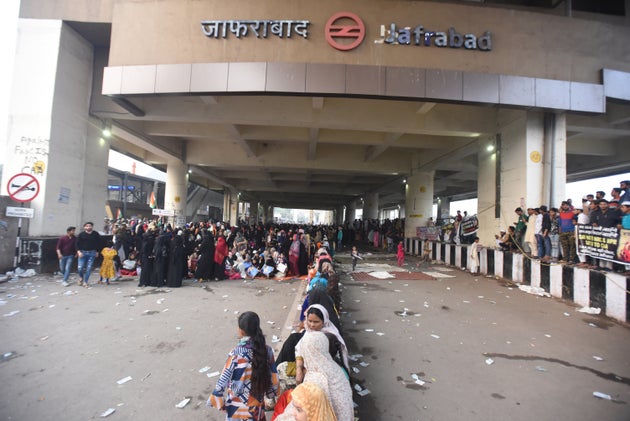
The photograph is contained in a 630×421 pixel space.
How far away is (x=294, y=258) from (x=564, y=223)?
8.06 m

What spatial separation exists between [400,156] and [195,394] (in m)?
16.4

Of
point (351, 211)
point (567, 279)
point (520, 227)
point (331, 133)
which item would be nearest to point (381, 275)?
point (520, 227)

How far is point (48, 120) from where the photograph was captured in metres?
8.42

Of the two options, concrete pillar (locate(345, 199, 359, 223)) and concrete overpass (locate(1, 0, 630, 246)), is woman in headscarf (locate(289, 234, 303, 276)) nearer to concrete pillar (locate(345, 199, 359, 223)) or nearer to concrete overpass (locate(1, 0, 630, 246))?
concrete overpass (locate(1, 0, 630, 246))

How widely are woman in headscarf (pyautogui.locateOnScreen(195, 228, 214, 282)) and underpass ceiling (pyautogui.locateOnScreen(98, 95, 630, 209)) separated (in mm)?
4573

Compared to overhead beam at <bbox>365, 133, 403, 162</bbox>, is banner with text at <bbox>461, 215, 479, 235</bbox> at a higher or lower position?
lower

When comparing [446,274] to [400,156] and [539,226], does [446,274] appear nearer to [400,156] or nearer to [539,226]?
[539,226]

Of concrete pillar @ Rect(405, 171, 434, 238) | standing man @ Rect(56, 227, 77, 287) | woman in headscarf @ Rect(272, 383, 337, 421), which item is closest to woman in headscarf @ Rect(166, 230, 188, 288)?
standing man @ Rect(56, 227, 77, 287)

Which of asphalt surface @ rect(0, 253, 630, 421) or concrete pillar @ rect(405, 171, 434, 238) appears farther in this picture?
concrete pillar @ rect(405, 171, 434, 238)

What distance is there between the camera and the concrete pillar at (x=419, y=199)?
55.4 feet

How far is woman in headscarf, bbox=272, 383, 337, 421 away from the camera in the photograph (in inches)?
69.3

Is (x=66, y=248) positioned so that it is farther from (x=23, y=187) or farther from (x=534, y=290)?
(x=534, y=290)

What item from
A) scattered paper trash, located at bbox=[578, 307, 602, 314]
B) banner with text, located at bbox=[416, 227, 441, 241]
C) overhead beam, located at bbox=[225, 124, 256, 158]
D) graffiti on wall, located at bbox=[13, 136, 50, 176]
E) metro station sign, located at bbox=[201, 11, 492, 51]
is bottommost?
scattered paper trash, located at bbox=[578, 307, 602, 314]

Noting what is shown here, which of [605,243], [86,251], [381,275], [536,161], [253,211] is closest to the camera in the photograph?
[605,243]
